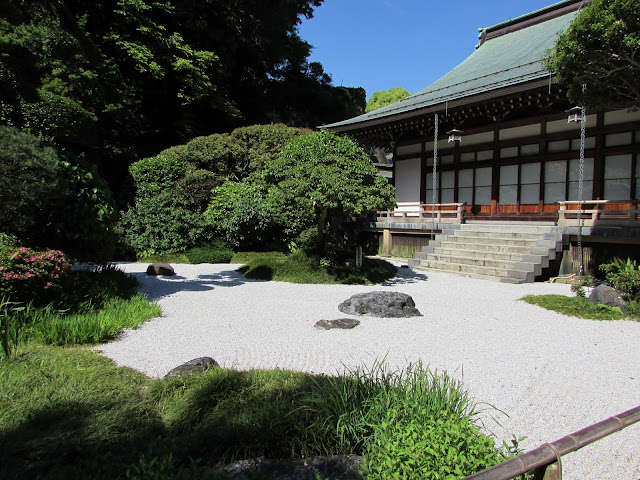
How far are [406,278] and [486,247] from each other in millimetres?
2570

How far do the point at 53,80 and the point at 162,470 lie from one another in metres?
14.0

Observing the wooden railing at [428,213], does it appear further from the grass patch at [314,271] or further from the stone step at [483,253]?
the grass patch at [314,271]

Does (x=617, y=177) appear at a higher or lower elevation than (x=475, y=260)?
higher

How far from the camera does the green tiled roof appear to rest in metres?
10.9

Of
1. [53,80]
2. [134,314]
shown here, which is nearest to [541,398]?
[134,314]

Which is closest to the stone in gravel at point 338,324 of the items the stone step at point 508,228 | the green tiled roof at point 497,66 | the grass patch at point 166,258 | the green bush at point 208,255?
the stone step at point 508,228

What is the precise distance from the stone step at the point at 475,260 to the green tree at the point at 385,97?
30.8 metres

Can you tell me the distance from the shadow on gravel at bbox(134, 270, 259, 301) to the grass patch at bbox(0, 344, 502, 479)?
4175 mm

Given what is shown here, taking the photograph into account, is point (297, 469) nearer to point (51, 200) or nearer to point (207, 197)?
point (51, 200)

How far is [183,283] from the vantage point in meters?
8.41

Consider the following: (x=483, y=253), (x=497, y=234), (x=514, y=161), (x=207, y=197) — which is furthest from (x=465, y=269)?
(x=207, y=197)

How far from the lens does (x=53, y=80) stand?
1212 centimetres

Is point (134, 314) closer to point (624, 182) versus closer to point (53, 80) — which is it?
point (53, 80)

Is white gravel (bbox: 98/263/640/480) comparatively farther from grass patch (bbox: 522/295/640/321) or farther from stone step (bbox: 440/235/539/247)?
stone step (bbox: 440/235/539/247)
